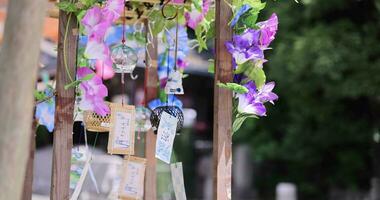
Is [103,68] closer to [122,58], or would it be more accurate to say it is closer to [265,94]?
[122,58]

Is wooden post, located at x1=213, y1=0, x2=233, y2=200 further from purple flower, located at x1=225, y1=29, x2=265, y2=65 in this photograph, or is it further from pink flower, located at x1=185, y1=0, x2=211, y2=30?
pink flower, located at x1=185, y1=0, x2=211, y2=30

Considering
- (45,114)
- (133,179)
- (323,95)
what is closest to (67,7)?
(133,179)

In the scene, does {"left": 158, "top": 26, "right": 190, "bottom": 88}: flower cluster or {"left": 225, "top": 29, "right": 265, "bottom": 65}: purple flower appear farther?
{"left": 158, "top": 26, "right": 190, "bottom": 88}: flower cluster

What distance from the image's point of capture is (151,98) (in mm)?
4352

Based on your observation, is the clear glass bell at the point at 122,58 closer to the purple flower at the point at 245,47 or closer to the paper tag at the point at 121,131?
the paper tag at the point at 121,131

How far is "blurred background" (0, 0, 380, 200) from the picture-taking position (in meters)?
9.67

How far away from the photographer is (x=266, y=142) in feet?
44.1

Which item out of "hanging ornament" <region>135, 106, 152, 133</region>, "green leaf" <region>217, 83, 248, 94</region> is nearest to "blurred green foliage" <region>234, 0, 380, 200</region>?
"hanging ornament" <region>135, 106, 152, 133</region>

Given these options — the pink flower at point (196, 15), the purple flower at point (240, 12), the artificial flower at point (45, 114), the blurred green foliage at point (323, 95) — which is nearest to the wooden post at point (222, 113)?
the purple flower at point (240, 12)

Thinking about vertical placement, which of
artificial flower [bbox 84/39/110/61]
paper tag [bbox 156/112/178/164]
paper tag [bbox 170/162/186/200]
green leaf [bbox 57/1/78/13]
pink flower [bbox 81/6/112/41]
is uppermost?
green leaf [bbox 57/1/78/13]

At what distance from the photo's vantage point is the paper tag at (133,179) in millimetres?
3580

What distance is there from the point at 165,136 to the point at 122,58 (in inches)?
22.5

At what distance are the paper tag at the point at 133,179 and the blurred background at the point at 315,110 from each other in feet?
8.93

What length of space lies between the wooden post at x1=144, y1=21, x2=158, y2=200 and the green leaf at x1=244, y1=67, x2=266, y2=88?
96 centimetres
